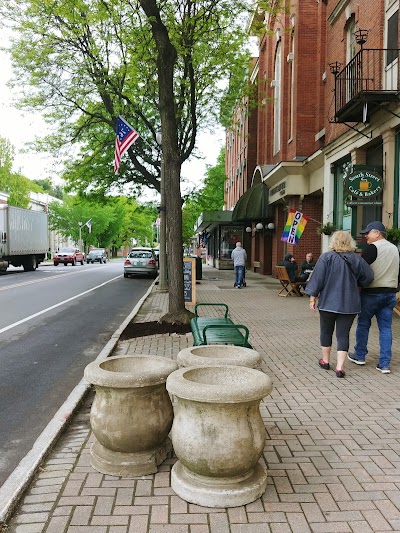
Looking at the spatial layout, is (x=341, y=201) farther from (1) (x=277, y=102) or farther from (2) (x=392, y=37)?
(1) (x=277, y=102)

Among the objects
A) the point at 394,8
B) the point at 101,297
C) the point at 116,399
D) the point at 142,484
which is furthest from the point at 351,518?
the point at 101,297

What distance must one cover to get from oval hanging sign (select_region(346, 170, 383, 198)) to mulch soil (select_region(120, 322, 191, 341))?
5630 millimetres

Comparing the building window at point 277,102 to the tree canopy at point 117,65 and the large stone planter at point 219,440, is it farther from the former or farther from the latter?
the large stone planter at point 219,440

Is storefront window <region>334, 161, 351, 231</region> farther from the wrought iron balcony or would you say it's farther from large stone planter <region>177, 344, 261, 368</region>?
large stone planter <region>177, 344, 261, 368</region>

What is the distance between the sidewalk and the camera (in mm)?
2926

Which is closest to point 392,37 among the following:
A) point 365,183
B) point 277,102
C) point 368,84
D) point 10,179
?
point 368,84

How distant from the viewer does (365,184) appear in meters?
12.0

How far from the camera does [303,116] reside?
19766 millimetres

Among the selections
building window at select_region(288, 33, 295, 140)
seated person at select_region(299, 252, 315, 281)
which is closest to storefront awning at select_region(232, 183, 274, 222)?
building window at select_region(288, 33, 295, 140)

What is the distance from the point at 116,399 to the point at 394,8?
477 inches

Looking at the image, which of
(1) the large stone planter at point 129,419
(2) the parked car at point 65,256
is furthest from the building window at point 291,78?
(2) the parked car at point 65,256

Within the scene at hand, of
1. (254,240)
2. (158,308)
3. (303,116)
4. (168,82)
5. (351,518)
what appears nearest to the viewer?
(351,518)

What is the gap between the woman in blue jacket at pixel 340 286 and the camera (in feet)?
20.1

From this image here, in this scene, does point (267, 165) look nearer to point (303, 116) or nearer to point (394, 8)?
point (303, 116)
